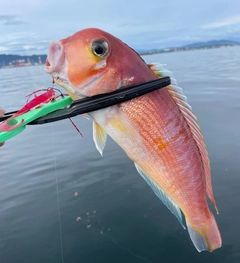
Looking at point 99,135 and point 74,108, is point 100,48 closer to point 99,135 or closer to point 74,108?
point 74,108

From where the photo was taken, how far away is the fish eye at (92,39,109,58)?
127 cm

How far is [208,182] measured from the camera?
1548 mm

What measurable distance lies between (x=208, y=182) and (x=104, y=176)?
2752 millimetres

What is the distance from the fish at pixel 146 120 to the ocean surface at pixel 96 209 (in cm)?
137

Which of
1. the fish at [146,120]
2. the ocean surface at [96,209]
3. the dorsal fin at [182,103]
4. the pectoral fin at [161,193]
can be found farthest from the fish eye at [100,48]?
the ocean surface at [96,209]

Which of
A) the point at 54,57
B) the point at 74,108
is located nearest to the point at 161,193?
the point at 74,108

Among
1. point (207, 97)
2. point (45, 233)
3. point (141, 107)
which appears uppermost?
point (141, 107)

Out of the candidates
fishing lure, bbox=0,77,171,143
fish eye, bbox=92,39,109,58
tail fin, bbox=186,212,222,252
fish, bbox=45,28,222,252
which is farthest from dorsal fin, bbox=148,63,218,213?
tail fin, bbox=186,212,222,252

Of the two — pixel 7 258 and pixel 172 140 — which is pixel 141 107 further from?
pixel 7 258

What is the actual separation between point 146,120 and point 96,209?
7.68ft

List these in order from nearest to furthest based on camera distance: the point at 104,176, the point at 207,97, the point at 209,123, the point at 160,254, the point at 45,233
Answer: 1. the point at 160,254
2. the point at 45,233
3. the point at 104,176
4. the point at 209,123
5. the point at 207,97

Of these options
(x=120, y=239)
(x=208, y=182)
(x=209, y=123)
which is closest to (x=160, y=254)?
(x=120, y=239)

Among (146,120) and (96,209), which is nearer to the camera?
(146,120)

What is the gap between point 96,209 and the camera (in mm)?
3432
